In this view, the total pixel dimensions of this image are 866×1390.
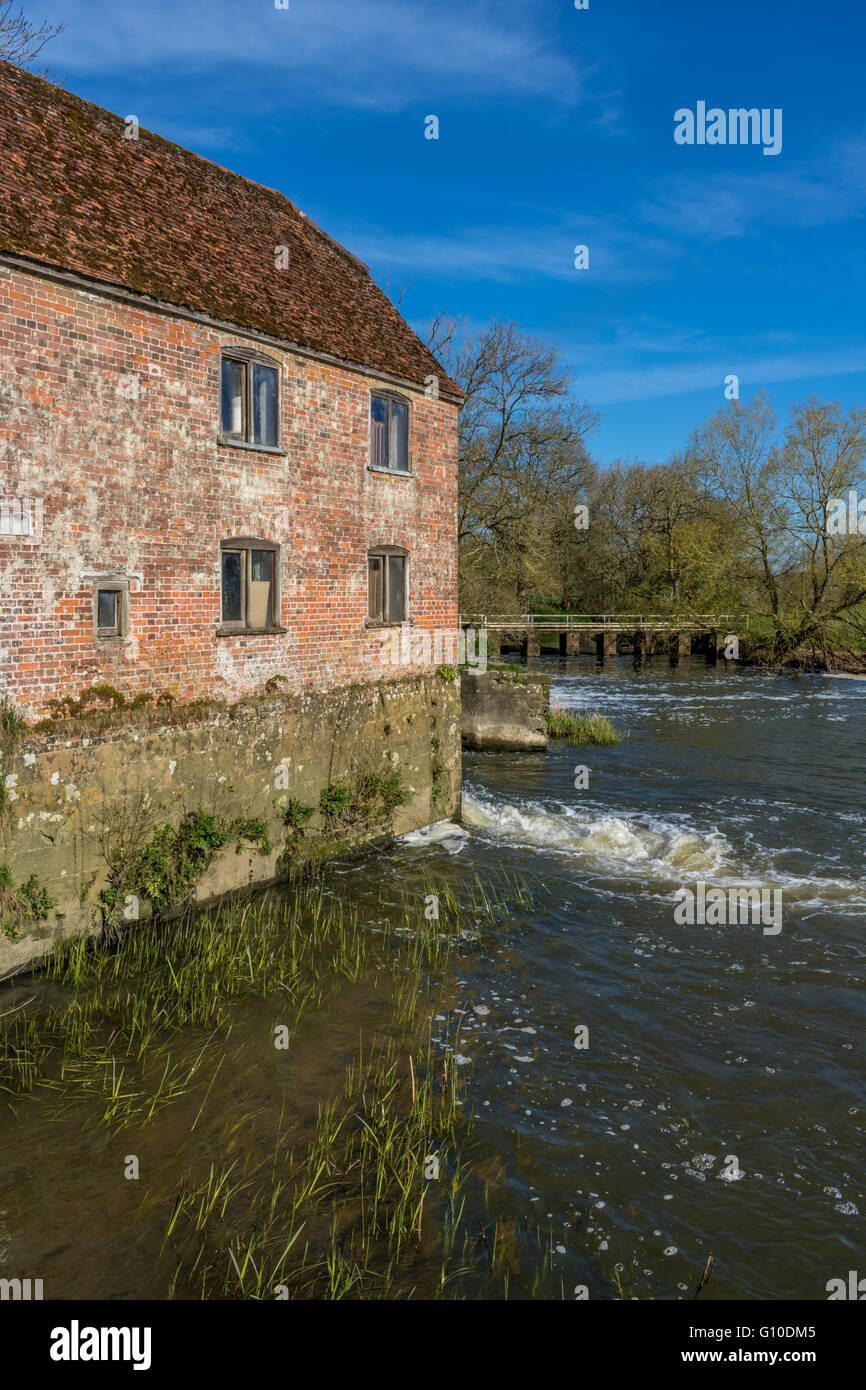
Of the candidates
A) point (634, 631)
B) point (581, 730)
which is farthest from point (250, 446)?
point (634, 631)

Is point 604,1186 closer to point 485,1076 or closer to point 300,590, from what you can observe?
point 485,1076

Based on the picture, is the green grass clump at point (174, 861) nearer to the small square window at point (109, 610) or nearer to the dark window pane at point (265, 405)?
the small square window at point (109, 610)

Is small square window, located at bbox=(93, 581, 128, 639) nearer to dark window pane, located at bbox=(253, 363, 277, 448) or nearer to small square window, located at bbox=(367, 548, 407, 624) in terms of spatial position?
dark window pane, located at bbox=(253, 363, 277, 448)

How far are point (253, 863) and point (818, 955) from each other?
7.00m

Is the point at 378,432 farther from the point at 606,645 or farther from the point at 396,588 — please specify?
the point at 606,645

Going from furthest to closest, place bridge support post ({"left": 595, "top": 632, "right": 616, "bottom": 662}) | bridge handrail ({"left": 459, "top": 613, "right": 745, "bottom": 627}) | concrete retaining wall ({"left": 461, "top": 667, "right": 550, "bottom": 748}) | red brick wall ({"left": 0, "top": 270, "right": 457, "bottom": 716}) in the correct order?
1. bridge support post ({"left": 595, "top": 632, "right": 616, "bottom": 662})
2. bridge handrail ({"left": 459, "top": 613, "right": 745, "bottom": 627})
3. concrete retaining wall ({"left": 461, "top": 667, "right": 550, "bottom": 748})
4. red brick wall ({"left": 0, "top": 270, "right": 457, "bottom": 716})

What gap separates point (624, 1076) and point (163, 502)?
7838 millimetres

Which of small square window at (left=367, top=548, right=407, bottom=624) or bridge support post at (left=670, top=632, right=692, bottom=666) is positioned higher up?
small square window at (left=367, top=548, right=407, bottom=624)

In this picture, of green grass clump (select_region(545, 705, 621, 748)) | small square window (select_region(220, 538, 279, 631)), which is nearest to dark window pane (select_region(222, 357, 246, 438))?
small square window (select_region(220, 538, 279, 631))

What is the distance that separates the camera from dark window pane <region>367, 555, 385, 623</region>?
44.7 feet

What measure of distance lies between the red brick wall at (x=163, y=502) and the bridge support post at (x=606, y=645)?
37052 millimetres

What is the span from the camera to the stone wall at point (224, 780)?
884 centimetres

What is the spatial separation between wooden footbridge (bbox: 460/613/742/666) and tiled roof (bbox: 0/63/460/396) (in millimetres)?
31277
